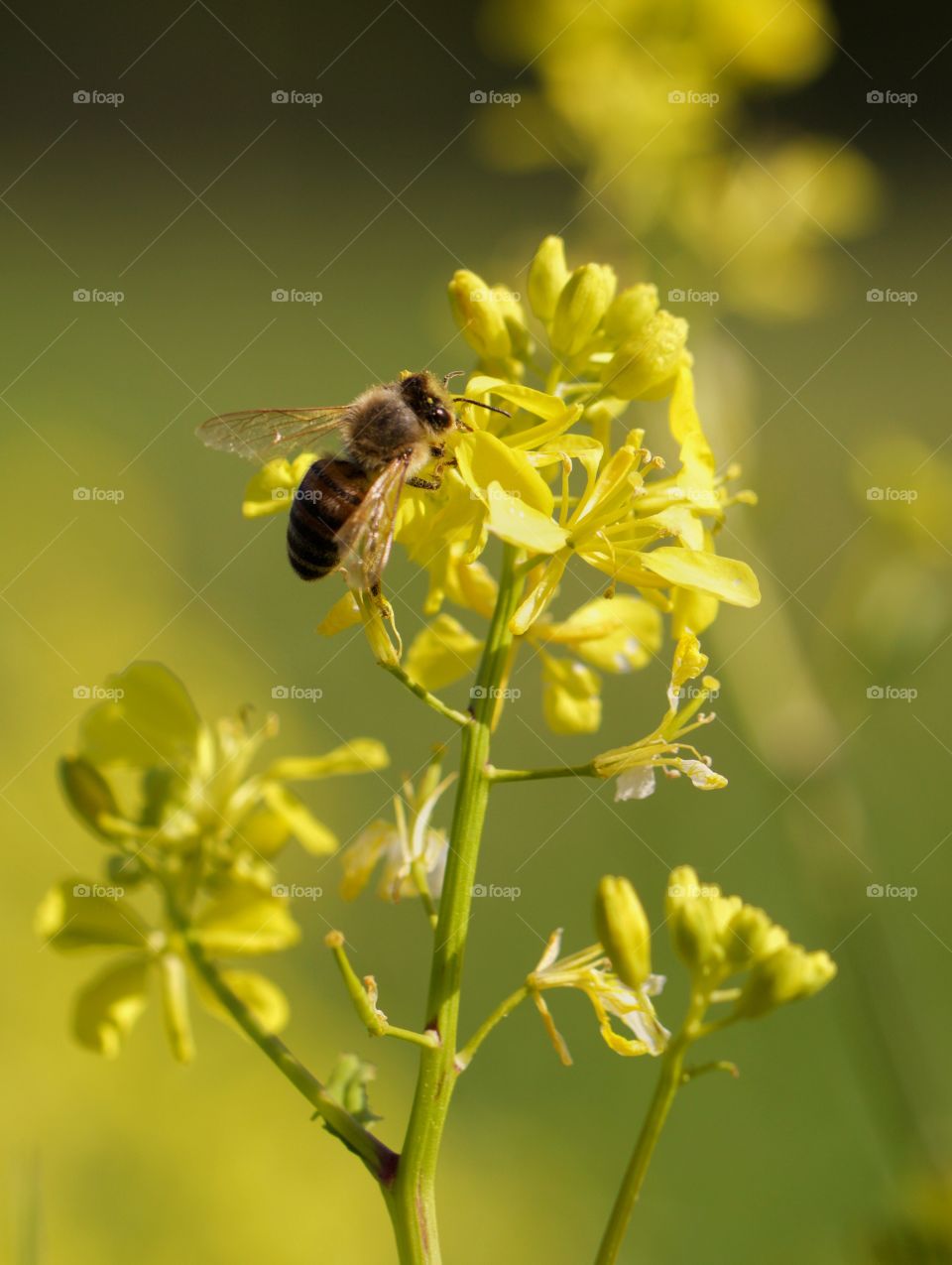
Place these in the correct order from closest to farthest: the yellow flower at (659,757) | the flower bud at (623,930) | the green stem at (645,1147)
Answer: the green stem at (645,1147)
the flower bud at (623,930)
the yellow flower at (659,757)

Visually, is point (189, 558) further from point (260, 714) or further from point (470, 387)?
point (470, 387)

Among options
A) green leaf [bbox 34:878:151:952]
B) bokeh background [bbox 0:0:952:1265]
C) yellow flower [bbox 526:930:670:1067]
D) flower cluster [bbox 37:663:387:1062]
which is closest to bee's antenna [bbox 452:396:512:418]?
flower cluster [bbox 37:663:387:1062]

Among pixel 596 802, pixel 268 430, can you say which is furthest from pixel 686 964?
pixel 596 802

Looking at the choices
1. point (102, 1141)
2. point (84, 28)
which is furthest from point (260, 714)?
point (84, 28)

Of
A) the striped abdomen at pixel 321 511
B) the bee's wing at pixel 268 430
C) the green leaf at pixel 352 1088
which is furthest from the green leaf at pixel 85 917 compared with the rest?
the bee's wing at pixel 268 430

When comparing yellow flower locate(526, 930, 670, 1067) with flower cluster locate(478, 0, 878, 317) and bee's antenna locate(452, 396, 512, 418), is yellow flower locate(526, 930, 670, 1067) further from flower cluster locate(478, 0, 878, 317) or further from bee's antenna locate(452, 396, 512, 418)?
flower cluster locate(478, 0, 878, 317)

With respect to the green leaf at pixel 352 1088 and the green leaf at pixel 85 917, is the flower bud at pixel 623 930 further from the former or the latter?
the green leaf at pixel 85 917
